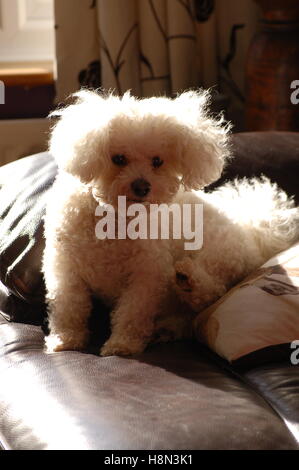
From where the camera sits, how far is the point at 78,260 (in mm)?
1544

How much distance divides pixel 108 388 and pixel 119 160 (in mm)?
438

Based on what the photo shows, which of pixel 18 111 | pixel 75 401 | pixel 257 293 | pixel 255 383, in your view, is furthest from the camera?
pixel 18 111

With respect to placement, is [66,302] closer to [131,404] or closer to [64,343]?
[64,343]

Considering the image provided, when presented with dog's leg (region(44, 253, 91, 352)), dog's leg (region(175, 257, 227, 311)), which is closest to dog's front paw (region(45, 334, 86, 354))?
dog's leg (region(44, 253, 91, 352))

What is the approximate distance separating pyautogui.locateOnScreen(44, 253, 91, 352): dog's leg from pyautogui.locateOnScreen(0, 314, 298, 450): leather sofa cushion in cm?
6

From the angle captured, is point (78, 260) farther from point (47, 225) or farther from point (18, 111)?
point (18, 111)

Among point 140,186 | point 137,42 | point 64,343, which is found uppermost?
point 137,42

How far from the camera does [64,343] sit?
153 centimetres

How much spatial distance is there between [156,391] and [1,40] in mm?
1906

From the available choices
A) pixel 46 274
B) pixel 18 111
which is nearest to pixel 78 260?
pixel 46 274

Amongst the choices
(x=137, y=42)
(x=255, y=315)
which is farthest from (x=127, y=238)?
(x=137, y=42)

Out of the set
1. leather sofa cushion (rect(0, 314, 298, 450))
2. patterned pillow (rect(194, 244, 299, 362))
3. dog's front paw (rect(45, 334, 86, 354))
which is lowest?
dog's front paw (rect(45, 334, 86, 354))

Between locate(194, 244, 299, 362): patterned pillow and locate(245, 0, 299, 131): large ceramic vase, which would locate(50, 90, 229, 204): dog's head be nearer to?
locate(194, 244, 299, 362): patterned pillow

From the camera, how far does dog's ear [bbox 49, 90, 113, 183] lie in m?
1.45
